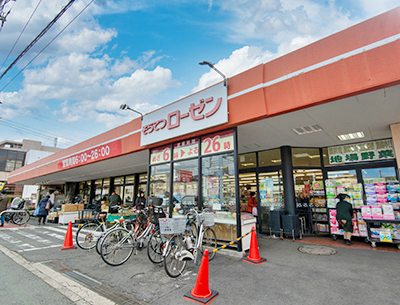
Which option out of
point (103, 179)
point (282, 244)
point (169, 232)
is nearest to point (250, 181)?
point (282, 244)

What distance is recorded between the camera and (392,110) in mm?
5016

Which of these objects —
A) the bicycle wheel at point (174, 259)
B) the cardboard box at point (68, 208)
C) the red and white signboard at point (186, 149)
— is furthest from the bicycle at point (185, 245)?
the cardboard box at point (68, 208)

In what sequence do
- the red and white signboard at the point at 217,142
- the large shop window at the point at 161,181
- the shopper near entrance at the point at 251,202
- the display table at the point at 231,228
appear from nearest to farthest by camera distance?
the display table at the point at 231,228 → the red and white signboard at the point at 217,142 → the large shop window at the point at 161,181 → the shopper near entrance at the point at 251,202

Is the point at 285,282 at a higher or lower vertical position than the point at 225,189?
lower

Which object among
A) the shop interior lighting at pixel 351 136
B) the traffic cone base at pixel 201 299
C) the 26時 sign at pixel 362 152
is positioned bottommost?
the traffic cone base at pixel 201 299

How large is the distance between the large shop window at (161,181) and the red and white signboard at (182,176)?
354 millimetres

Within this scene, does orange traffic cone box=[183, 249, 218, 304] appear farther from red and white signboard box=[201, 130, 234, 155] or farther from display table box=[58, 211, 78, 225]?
display table box=[58, 211, 78, 225]

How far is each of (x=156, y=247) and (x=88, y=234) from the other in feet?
8.00

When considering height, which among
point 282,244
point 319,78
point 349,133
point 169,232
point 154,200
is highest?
point 319,78

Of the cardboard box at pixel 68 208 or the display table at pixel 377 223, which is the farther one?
the cardboard box at pixel 68 208

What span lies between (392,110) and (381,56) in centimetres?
204

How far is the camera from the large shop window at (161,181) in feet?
23.6

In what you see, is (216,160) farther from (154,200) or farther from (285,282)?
(285,282)

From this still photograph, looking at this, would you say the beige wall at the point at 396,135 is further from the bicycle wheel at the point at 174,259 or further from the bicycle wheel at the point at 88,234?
the bicycle wheel at the point at 88,234
